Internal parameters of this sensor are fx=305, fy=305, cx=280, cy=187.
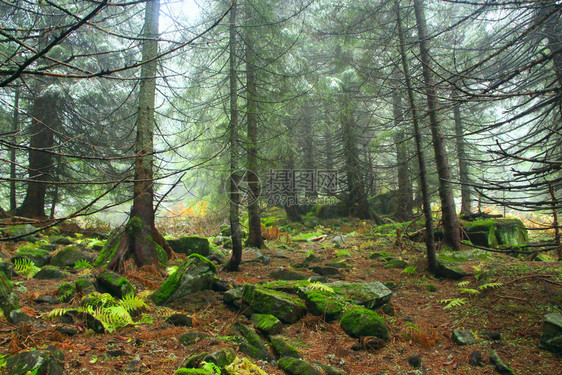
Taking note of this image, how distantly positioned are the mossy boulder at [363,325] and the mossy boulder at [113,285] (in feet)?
10.8

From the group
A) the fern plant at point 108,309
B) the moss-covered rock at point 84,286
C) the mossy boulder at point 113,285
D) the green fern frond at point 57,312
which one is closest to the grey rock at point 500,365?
the fern plant at point 108,309

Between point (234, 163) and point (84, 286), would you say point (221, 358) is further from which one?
point (234, 163)

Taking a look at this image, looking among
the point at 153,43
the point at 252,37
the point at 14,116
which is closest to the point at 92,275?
the point at 153,43

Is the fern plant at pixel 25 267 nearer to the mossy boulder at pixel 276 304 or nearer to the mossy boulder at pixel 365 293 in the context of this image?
the mossy boulder at pixel 276 304

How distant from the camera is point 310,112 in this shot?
1897 cm

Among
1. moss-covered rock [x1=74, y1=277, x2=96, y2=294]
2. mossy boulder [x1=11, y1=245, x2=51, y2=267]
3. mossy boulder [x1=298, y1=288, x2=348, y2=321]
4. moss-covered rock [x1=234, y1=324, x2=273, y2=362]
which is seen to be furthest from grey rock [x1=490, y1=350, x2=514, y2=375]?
mossy boulder [x1=11, y1=245, x2=51, y2=267]

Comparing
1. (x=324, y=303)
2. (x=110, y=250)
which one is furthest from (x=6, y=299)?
(x=324, y=303)

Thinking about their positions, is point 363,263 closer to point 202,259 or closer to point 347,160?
point 202,259

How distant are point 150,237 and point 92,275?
1.24 meters

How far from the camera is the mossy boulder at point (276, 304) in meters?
4.52

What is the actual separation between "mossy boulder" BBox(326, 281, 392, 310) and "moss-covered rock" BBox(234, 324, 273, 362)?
1862mm

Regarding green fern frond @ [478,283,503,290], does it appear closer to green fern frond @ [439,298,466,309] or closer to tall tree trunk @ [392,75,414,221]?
green fern frond @ [439,298,466,309]

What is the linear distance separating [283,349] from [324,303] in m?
1.30

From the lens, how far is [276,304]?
4582 mm
